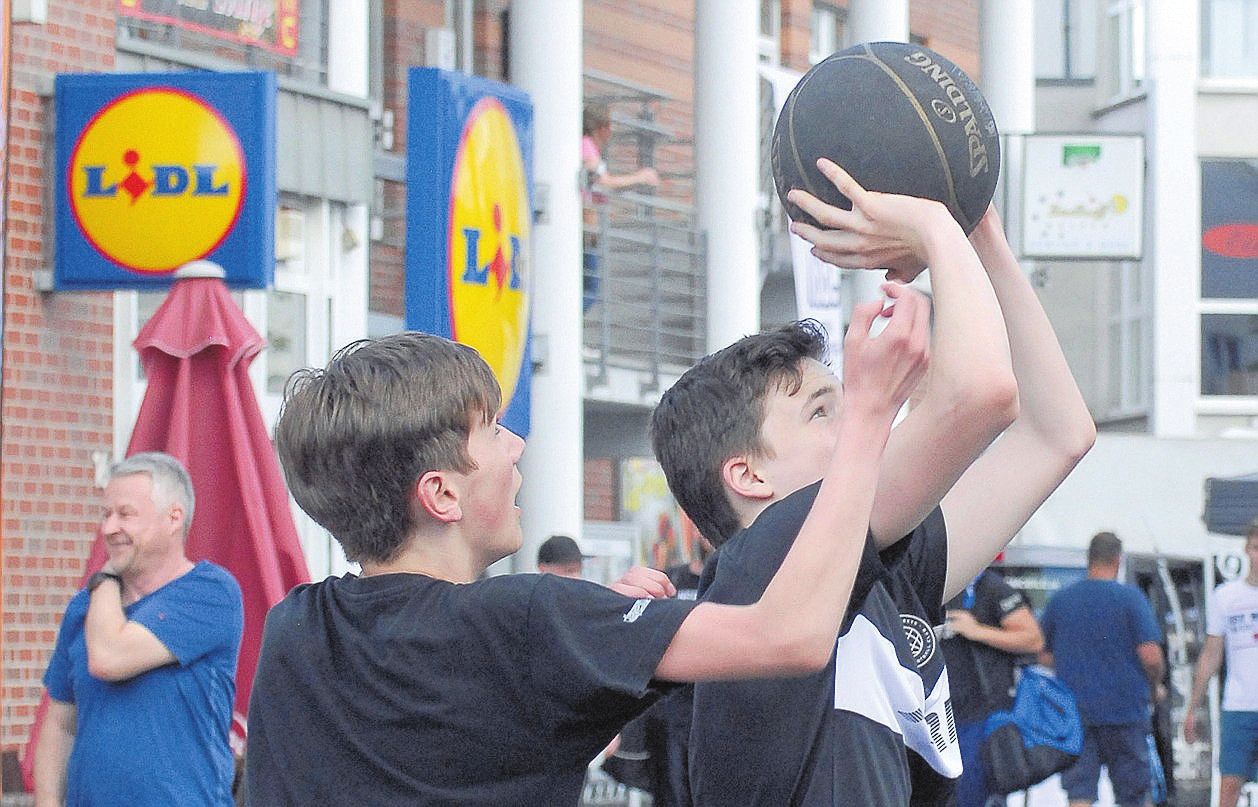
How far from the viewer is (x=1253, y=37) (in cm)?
2683

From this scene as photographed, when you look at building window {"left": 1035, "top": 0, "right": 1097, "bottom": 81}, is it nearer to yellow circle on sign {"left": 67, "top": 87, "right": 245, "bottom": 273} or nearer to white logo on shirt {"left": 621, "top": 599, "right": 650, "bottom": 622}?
yellow circle on sign {"left": 67, "top": 87, "right": 245, "bottom": 273}

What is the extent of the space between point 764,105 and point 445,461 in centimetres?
1885

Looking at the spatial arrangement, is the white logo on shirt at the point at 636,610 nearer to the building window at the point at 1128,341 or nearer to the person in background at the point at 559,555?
the person in background at the point at 559,555

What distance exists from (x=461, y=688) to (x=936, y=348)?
0.75 metres

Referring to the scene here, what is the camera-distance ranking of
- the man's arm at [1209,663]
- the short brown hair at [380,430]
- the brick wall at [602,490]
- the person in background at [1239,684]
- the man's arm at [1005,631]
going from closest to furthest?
the short brown hair at [380,430], the man's arm at [1005,631], the person in background at [1239,684], the man's arm at [1209,663], the brick wall at [602,490]

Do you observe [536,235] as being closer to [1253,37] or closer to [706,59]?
[706,59]

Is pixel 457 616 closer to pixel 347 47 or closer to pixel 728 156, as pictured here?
pixel 347 47

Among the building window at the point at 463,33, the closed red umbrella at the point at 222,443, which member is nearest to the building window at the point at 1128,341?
the building window at the point at 463,33

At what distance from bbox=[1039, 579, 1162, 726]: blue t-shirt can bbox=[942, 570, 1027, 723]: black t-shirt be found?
5.72 ft

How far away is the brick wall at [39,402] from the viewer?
10023 millimetres

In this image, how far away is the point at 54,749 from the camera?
6.03 metres

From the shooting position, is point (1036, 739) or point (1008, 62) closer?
point (1036, 739)

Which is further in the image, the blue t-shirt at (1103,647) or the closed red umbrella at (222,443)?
the blue t-shirt at (1103,647)

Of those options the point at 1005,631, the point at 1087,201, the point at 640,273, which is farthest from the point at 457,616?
the point at 1087,201
